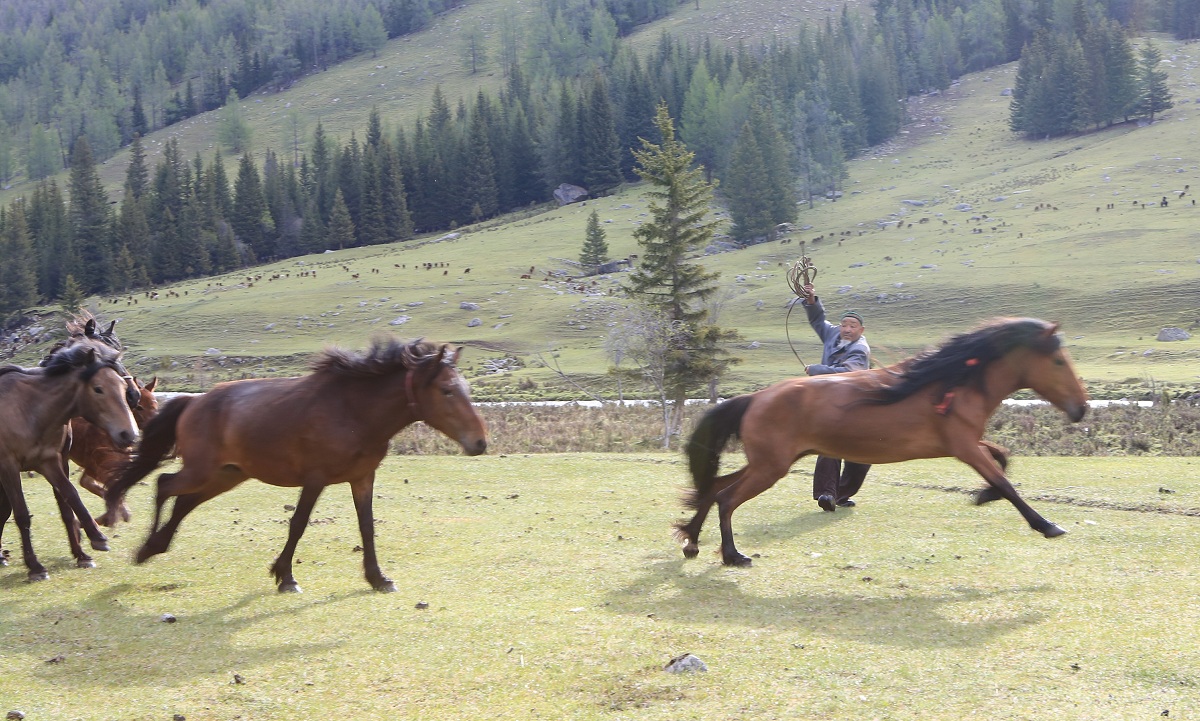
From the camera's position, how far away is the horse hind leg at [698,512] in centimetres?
1041

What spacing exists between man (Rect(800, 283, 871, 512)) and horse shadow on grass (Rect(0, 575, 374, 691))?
20.1 ft

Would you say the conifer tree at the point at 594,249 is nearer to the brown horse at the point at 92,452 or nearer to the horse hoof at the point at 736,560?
the brown horse at the point at 92,452

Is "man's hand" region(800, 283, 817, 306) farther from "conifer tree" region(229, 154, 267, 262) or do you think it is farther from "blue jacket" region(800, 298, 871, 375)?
"conifer tree" region(229, 154, 267, 262)

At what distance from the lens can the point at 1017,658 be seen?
704cm

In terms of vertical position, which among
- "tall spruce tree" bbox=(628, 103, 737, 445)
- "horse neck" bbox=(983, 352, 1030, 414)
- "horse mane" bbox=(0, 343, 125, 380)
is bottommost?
"tall spruce tree" bbox=(628, 103, 737, 445)

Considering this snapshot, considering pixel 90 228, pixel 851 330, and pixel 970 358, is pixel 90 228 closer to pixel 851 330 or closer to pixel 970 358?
pixel 851 330

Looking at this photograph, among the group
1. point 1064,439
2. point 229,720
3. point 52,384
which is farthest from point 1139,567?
point 1064,439

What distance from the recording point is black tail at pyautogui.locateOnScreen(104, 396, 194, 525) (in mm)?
10359

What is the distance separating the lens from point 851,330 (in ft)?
41.8

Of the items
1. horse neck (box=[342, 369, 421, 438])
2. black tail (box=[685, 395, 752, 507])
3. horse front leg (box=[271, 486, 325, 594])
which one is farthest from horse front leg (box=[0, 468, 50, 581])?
black tail (box=[685, 395, 752, 507])

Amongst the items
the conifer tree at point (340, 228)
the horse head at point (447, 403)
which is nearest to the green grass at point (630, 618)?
the horse head at point (447, 403)

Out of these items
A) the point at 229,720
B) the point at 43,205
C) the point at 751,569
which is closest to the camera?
the point at 229,720

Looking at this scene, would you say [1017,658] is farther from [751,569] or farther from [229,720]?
[229,720]

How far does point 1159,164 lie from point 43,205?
112 meters
